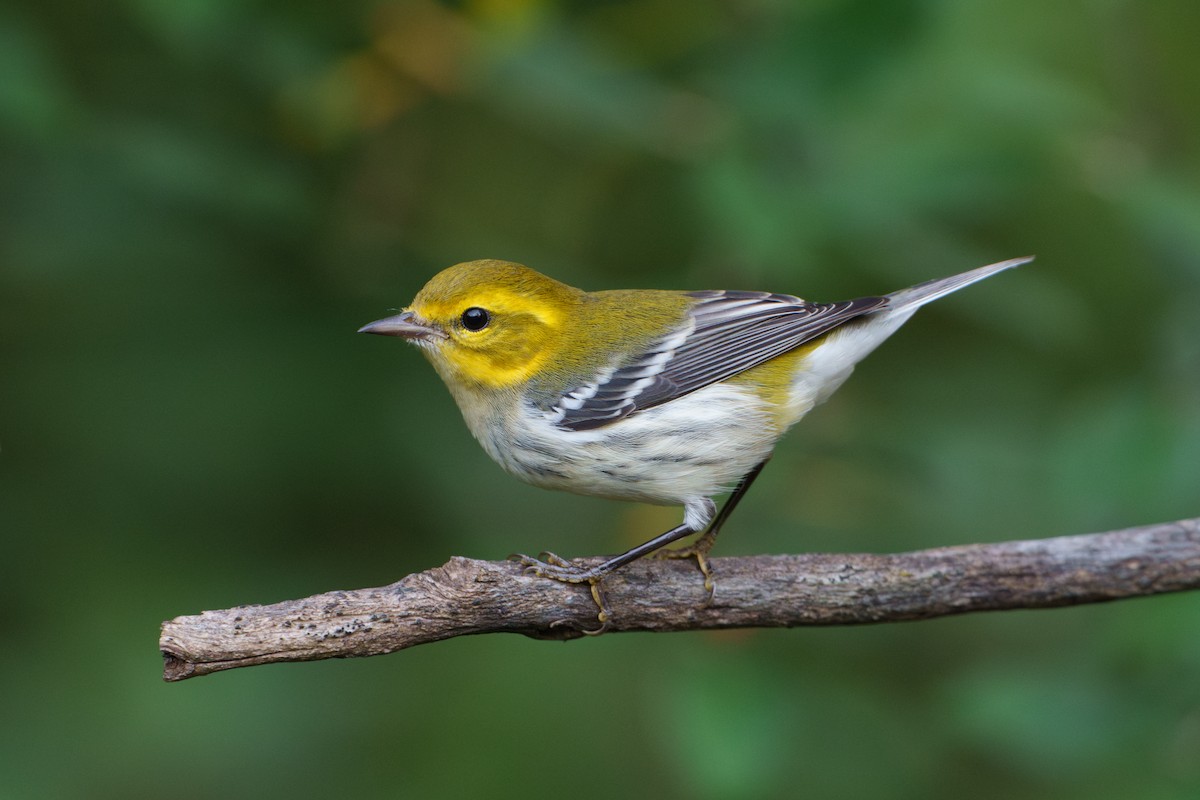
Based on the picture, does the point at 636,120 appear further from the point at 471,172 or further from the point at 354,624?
the point at 354,624

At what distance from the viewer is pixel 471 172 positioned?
205 inches

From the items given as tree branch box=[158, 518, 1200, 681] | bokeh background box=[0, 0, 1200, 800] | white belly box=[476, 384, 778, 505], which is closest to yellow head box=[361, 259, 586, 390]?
white belly box=[476, 384, 778, 505]

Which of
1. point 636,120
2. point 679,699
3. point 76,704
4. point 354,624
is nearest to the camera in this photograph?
point 354,624

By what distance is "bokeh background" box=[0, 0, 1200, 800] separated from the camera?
3760 millimetres

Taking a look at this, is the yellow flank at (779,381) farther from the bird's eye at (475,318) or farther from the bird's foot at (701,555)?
the bird's eye at (475,318)

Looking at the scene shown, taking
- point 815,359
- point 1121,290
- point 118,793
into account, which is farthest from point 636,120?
point 118,793

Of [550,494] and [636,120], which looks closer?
[636,120]

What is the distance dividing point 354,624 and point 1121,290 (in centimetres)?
412

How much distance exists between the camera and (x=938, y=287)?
13.0 feet

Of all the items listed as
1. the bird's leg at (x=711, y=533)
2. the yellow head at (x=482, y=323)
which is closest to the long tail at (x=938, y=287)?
the bird's leg at (x=711, y=533)

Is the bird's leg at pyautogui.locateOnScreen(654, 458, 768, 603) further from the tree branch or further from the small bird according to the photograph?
the tree branch

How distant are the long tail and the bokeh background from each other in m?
0.10

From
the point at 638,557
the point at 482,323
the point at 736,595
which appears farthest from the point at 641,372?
the point at 736,595

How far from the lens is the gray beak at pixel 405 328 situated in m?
3.90
